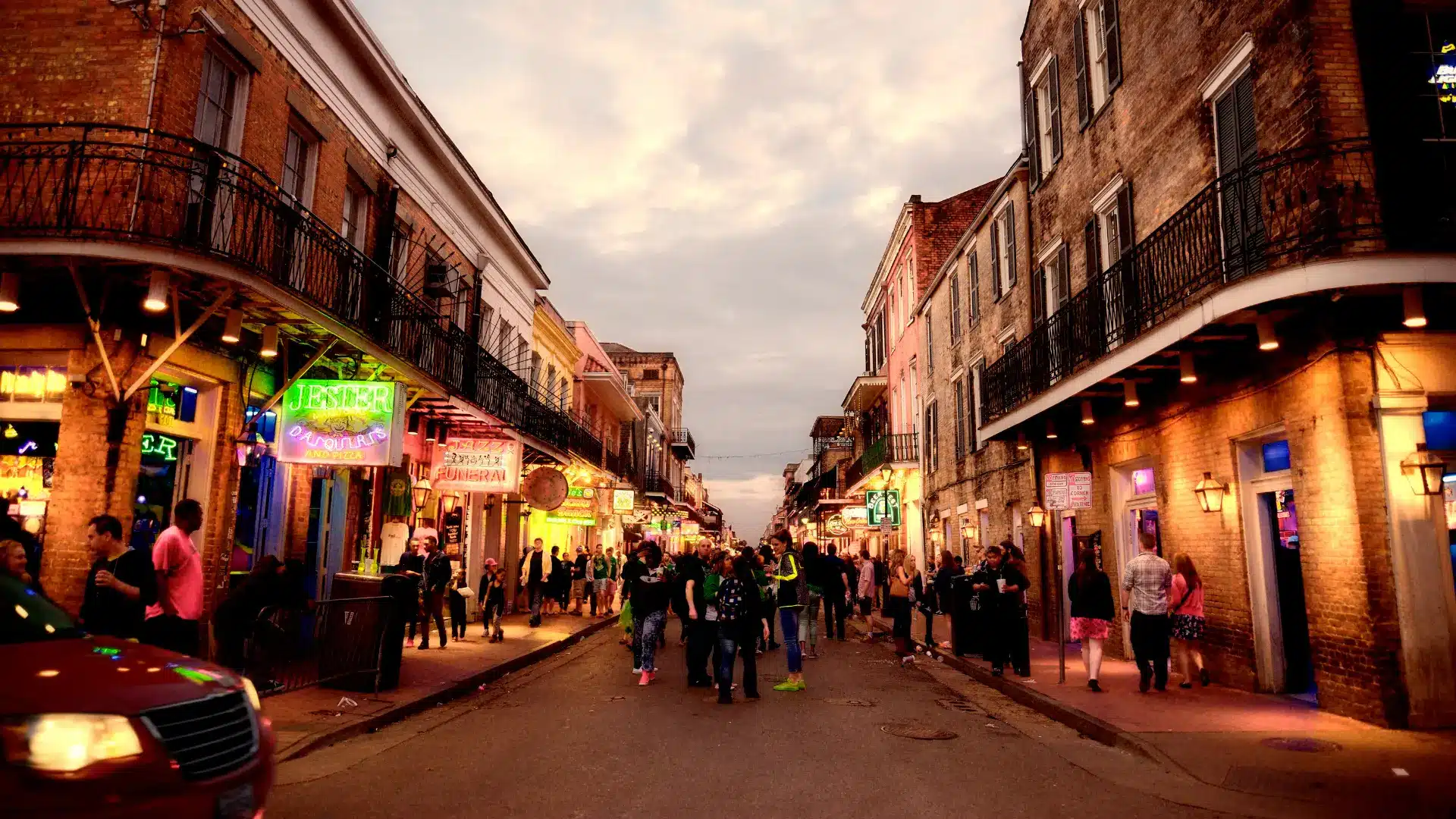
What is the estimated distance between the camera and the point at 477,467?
1588cm

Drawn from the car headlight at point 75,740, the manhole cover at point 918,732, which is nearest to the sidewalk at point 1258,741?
the manhole cover at point 918,732

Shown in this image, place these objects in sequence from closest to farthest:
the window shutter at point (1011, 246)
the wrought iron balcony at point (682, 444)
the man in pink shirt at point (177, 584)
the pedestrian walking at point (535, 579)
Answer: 1. the man in pink shirt at point (177, 584)
2. the pedestrian walking at point (535, 579)
3. the window shutter at point (1011, 246)
4. the wrought iron balcony at point (682, 444)

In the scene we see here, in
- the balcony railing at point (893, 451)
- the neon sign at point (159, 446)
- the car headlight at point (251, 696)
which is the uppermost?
the balcony railing at point (893, 451)

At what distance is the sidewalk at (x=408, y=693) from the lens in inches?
302

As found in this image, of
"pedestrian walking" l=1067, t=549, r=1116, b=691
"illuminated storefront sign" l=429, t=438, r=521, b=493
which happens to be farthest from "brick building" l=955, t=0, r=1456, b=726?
"illuminated storefront sign" l=429, t=438, r=521, b=493

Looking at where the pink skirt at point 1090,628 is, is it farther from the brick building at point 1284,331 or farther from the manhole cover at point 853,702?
the manhole cover at point 853,702

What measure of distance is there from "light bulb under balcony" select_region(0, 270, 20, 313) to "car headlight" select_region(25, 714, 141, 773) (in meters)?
6.74

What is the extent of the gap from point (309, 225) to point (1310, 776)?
11882 mm

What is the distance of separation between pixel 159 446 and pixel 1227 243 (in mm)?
12427

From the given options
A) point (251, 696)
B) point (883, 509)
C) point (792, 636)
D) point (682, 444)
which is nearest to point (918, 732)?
point (792, 636)

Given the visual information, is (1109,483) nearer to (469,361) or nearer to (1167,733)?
(1167,733)

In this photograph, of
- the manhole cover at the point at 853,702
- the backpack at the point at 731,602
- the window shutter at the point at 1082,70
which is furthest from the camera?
the window shutter at the point at 1082,70

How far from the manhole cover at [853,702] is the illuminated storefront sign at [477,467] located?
7955 mm

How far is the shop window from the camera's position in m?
10.2
